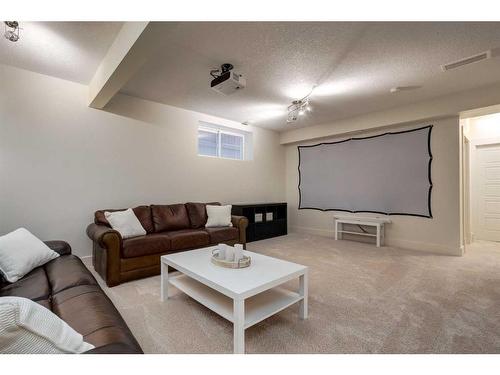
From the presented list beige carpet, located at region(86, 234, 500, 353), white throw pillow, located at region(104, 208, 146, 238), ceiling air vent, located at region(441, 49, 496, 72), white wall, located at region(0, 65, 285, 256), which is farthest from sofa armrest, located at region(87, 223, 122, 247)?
ceiling air vent, located at region(441, 49, 496, 72)

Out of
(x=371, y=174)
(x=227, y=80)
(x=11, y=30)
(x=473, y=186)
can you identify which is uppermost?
(x=11, y=30)

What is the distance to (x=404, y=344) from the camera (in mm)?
1578

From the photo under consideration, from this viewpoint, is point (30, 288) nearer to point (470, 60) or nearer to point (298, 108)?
point (298, 108)

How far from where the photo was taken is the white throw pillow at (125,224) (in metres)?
2.85

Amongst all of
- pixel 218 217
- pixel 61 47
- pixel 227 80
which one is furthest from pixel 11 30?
pixel 218 217

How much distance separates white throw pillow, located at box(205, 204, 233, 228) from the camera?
376 cm

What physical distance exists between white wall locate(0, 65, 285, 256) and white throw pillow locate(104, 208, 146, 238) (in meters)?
0.62

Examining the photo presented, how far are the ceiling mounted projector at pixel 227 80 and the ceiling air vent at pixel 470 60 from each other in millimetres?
2305

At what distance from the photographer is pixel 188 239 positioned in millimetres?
3107

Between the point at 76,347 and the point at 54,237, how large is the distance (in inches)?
116

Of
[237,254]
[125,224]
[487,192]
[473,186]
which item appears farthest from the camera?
[473,186]

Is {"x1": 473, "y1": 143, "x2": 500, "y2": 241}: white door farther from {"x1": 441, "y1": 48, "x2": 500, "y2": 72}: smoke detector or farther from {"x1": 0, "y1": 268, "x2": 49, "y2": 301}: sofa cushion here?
{"x1": 0, "y1": 268, "x2": 49, "y2": 301}: sofa cushion

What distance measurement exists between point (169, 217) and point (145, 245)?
0.83 metres

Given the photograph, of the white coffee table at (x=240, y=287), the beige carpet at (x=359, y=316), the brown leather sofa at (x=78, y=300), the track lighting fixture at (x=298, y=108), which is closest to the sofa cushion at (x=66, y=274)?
the brown leather sofa at (x=78, y=300)
